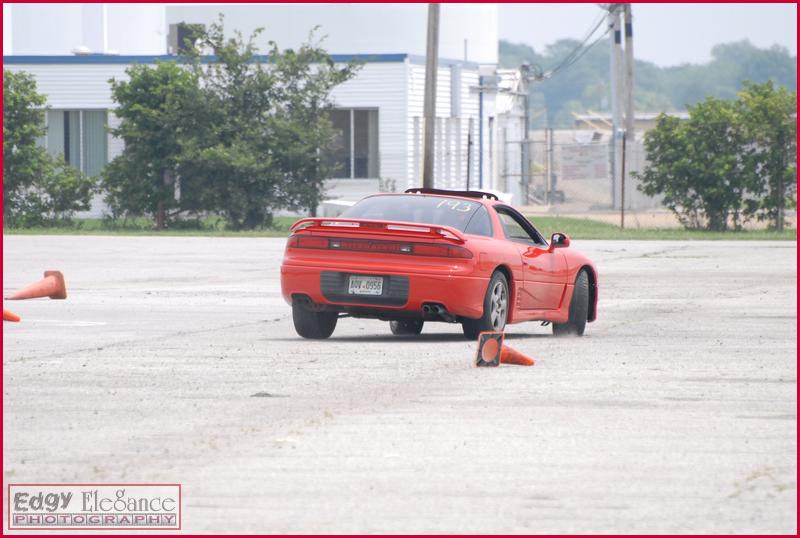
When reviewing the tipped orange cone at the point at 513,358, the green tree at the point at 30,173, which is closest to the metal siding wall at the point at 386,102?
the green tree at the point at 30,173

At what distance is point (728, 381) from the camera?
11438mm

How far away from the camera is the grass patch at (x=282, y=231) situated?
1480 inches

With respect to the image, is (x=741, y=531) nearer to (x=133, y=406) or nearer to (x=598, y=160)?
(x=133, y=406)

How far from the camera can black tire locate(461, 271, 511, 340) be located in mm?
14242

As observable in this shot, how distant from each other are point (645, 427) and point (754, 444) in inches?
28.9

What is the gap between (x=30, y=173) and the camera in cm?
4072

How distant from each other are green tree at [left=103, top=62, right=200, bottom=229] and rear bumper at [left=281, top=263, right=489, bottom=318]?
1055 inches

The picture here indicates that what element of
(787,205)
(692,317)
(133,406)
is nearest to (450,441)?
(133,406)

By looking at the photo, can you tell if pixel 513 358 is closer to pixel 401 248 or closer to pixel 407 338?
pixel 401 248

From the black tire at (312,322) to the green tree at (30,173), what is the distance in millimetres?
27099

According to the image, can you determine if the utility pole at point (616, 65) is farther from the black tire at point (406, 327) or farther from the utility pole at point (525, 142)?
the black tire at point (406, 327)

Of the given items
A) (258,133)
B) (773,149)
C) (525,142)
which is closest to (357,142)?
(525,142)

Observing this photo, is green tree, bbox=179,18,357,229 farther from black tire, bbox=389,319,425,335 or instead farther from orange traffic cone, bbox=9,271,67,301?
black tire, bbox=389,319,425,335

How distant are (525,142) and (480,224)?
38043mm
